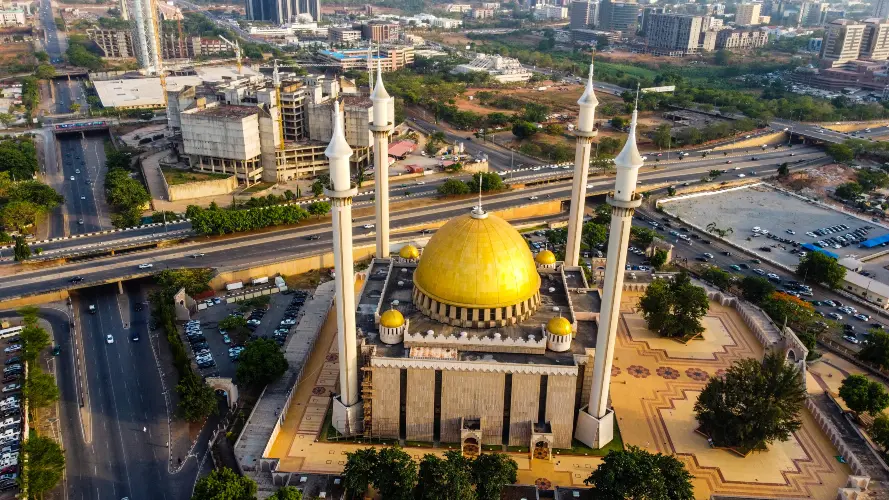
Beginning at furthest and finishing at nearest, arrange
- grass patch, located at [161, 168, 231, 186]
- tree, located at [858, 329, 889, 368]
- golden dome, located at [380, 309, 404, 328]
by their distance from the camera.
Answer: grass patch, located at [161, 168, 231, 186]
tree, located at [858, 329, 889, 368]
golden dome, located at [380, 309, 404, 328]

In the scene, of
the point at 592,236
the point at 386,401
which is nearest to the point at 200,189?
the point at 592,236

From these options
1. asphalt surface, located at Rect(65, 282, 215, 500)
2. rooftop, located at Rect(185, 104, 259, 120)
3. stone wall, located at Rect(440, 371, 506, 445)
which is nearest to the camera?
asphalt surface, located at Rect(65, 282, 215, 500)

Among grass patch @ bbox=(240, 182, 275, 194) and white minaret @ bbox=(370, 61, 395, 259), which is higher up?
white minaret @ bbox=(370, 61, 395, 259)

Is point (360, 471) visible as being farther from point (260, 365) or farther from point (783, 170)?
point (783, 170)

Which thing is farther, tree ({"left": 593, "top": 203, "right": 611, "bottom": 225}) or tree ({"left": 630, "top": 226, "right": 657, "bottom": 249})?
tree ({"left": 593, "top": 203, "right": 611, "bottom": 225})

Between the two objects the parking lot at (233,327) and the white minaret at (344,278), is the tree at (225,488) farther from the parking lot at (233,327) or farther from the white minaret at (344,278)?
the parking lot at (233,327)

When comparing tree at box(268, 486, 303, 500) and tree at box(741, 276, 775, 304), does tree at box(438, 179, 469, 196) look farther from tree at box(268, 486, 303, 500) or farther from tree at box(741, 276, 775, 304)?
tree at box(268, 486, 303, 500)

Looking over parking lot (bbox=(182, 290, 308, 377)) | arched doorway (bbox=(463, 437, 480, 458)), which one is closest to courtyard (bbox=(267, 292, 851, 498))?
arched doorway (bbox=(463, 437, 480, 458))

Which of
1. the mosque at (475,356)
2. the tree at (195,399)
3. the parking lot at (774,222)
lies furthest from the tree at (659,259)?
the tree at (195,399)
